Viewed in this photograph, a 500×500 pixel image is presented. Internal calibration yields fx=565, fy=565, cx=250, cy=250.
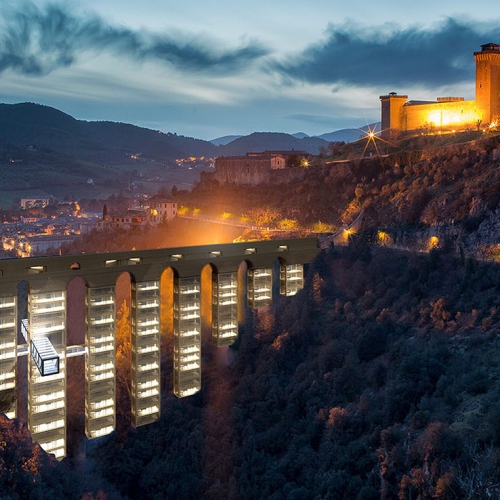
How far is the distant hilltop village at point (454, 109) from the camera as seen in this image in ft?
111

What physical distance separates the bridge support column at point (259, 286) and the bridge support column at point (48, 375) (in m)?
3.98

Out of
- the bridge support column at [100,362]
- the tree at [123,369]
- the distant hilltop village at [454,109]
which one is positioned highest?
the distant hilltop village at [454,109]

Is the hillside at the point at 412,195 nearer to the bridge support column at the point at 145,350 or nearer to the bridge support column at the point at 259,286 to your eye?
the bridge support column at the point at 259,286

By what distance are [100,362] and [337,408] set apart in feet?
25.3

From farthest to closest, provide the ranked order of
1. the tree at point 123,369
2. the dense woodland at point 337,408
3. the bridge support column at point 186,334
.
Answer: the tree at point 123,369, the dense woodland at point 337,408, the bridge support column at point 186,334

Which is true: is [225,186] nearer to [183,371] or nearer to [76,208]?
[76,208]

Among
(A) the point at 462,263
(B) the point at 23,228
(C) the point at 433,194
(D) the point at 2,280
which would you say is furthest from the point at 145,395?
(B) the point at 23,228

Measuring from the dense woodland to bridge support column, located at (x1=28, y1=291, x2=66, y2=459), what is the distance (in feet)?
3.21

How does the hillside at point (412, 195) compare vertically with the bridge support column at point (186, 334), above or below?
above

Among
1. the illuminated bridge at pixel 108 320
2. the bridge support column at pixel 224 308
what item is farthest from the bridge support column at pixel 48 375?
the bridge support column at pixel 224 308

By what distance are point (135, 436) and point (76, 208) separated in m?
46.7

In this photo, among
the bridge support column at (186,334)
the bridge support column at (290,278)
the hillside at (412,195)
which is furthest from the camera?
the hillside at (412,195)

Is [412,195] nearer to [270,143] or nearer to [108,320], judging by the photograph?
[108,320]

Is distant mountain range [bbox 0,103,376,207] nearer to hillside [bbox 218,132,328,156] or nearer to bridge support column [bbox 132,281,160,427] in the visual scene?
hillside [bbox 218,132,328,156]
